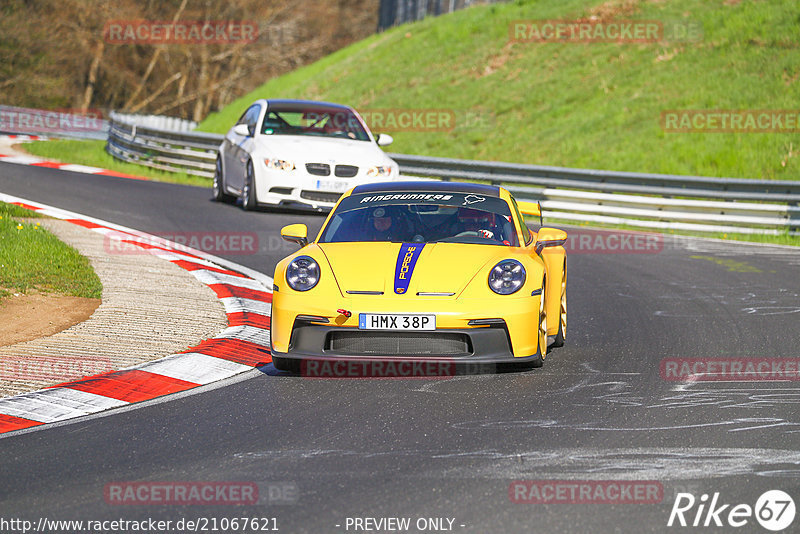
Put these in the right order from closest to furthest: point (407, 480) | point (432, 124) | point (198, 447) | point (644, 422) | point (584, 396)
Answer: point (407, 480)
point (198, 447)
point (644, 422)
point (584, 396)
point (432, 124)

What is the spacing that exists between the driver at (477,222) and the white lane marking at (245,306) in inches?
79.3

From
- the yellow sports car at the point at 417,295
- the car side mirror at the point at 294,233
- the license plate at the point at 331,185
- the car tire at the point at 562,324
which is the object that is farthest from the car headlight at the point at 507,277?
the license plate at the point at 331,185

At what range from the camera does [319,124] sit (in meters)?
17.9

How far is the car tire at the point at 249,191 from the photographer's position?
16.3 metres

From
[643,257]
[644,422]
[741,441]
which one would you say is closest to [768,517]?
[741,441]

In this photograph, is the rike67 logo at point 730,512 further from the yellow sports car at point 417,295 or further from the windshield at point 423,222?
the windshield at point 423,222

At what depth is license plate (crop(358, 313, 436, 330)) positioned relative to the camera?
6.99 metres

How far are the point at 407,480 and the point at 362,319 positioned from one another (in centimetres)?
215

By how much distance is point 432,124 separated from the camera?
3291 centimetres

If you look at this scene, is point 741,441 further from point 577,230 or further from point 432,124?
point 432,124

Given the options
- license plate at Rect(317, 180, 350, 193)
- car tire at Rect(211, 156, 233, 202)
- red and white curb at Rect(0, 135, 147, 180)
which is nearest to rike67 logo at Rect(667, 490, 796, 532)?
license plate at Rect(317, 180, 350, 193)

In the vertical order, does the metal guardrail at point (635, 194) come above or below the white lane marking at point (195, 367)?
above

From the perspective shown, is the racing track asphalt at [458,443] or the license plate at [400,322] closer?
the racing track asphalt at [458,443]

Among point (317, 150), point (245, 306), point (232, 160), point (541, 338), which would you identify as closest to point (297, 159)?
point (317, 150)
